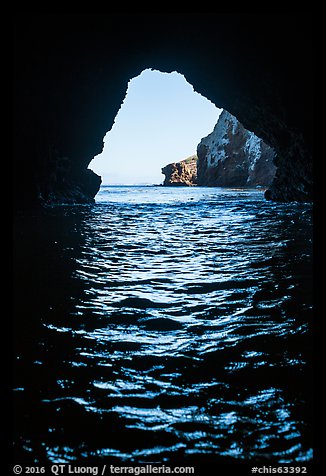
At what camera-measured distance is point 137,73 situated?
2384 cm

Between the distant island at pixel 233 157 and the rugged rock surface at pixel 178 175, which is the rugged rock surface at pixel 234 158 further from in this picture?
the rugged rock surface at pixel 178 175

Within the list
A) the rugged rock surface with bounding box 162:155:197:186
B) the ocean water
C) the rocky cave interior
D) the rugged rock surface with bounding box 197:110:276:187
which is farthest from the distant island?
the ocean water

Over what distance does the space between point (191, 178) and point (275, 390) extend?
113 meters

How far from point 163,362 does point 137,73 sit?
25656 mm

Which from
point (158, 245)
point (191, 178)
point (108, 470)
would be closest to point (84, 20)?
point (158, 245)

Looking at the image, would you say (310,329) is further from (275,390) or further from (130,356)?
(130,356)

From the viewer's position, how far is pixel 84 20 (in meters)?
13.0

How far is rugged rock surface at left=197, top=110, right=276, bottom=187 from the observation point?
256 ft

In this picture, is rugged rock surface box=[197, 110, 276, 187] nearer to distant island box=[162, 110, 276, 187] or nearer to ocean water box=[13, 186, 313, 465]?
distant island box=[162, 110, 276, 187]

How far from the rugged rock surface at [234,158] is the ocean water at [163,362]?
78077 mm

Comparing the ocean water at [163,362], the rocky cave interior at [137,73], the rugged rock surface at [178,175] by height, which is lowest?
the ocean water at [163,362]

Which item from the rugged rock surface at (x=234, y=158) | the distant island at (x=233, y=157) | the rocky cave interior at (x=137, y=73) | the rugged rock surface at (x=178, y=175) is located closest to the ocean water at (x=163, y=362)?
the rocky cave interior at (x=137, y=73)

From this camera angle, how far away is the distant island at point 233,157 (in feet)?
256

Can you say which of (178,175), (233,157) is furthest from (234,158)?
(178,175)
